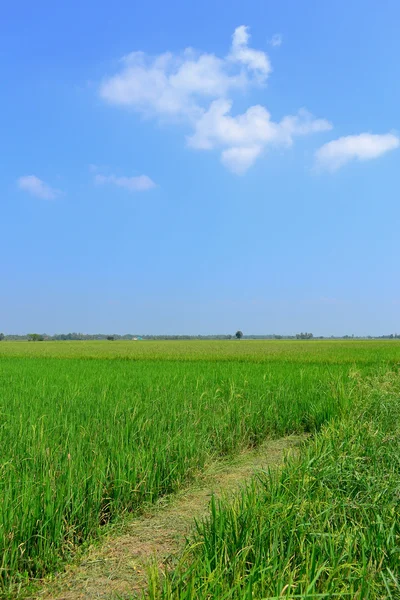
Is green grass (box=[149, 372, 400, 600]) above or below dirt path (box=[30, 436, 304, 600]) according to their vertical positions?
above

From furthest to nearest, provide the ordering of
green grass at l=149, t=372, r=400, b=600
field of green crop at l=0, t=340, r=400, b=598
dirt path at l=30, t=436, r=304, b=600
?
field of green crop at l=0, t=340, r=400, b=598 → dirt path at l=30, t=436, r=304, b=600 → green grass at l=149, t=372, r=400, b=600

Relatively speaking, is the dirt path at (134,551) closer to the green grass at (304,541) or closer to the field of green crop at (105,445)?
the field of green crop at (105,445)

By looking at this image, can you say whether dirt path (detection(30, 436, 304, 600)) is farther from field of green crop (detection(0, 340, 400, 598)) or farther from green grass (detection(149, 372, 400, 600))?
green grass (detection(149, 372, 400, 600))

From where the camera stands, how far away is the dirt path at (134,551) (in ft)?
7.97

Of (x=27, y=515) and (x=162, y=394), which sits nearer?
(x=27, y=515)

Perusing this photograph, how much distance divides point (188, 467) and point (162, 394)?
230cm

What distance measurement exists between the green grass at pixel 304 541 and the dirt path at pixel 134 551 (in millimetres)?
306

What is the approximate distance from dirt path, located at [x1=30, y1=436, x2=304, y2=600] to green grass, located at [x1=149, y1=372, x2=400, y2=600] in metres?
0.31

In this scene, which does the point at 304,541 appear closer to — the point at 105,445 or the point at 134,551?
the point at 134,551

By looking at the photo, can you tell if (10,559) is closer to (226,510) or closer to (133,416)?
(226,510)

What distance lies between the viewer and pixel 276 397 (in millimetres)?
6602

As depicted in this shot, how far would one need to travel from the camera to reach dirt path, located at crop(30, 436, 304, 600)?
2430 mm

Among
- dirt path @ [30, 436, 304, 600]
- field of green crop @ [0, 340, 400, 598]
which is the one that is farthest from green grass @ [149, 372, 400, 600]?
dirt path @ [30, 436, 304, 600]

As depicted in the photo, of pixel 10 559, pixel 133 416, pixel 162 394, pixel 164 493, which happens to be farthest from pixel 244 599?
pixel 162 394
